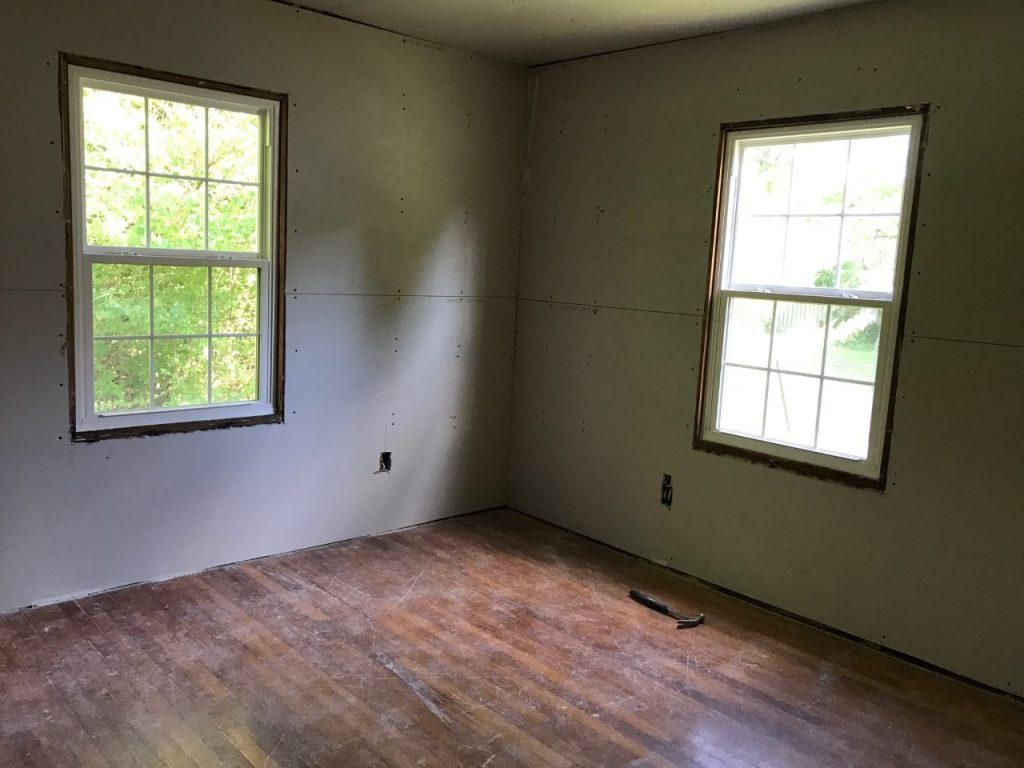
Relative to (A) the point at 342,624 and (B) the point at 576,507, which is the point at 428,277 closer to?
(B) the point at 576,507

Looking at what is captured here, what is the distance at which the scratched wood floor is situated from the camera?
2.57 meters

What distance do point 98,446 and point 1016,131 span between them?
3.91 m

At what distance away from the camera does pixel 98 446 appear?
3473 mm

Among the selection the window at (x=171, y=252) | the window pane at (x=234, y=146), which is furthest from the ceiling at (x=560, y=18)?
the window at (x=171, y=252)

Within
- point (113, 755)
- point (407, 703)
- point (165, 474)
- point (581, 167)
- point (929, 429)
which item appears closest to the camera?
point (113, 755)

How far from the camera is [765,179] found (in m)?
3.79

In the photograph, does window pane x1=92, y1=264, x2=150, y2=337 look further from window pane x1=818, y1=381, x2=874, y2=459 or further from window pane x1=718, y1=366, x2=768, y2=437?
window pane x1=818, y1=381, x2=874, y2=459

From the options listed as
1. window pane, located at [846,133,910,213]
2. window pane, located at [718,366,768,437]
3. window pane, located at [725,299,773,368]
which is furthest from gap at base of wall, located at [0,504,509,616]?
window pane, located at [846,133,910,213]

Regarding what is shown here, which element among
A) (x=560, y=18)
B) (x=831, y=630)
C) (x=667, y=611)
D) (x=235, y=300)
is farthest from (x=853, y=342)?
(x=235, y=300)

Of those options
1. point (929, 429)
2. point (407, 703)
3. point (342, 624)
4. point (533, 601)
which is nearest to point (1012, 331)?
point (929, 429)

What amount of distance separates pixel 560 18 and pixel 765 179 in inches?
48.5

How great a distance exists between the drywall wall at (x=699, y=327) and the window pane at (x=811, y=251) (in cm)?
38

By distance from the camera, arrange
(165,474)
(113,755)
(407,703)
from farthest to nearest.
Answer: (165,474) < (407,703) < (113,755)

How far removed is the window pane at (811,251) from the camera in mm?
3547
